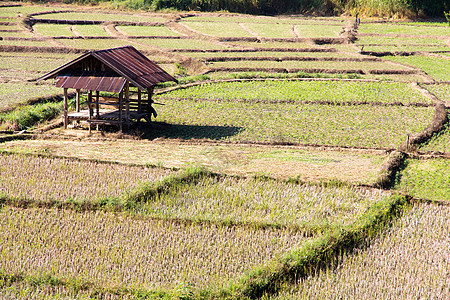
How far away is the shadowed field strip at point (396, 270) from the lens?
6.91 m

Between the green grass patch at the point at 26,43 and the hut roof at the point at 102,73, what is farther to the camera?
the green grass patch at the point at 26,43

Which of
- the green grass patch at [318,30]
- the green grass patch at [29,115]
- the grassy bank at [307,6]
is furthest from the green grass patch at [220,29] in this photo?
the green grass patch at [29,115]

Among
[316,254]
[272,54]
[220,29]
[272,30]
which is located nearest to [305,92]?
[272,54]

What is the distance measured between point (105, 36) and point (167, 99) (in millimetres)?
14464

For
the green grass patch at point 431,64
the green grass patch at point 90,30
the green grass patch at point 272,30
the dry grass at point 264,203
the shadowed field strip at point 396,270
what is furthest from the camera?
the green grass patch at point 272,30

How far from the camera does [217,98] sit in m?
18.8

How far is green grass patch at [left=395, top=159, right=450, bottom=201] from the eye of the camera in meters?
10.2

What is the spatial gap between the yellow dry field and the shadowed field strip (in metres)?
2.25

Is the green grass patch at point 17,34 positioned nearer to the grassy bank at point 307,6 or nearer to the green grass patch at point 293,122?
the grassy bank at point 307,6

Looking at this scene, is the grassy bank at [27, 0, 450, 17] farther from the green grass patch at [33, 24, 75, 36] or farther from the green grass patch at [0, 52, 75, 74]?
the green grass patch at [0, 52, 75, 74]

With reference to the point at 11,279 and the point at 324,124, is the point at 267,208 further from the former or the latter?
the point at 324,124

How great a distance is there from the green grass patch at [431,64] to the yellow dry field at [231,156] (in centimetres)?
1224

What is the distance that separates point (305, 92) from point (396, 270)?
12.9 m

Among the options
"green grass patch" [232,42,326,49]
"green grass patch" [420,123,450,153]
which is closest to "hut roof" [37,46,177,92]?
"green grass patch" [420,123,450,153]
